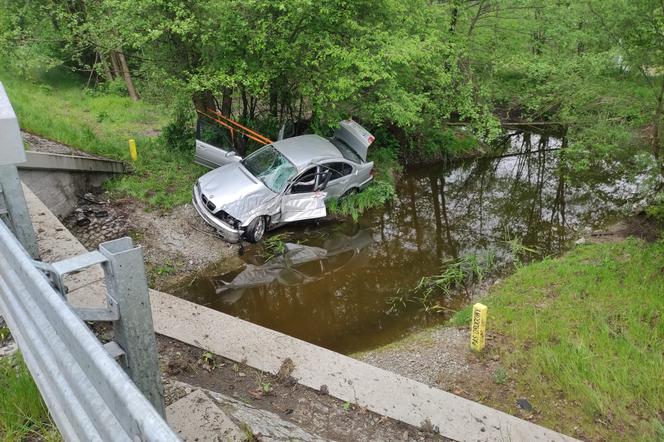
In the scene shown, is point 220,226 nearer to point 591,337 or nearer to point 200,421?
point 200,421

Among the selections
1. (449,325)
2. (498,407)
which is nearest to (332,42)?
(449,325)

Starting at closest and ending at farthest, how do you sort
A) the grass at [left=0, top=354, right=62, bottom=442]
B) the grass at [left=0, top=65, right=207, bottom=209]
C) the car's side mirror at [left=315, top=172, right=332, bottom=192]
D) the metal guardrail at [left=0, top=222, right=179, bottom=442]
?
the metal guardrail at [left=0, top=222, right=179, bottom=442] < the grass at [left=0, top=354, right=62, bottom=442] < the car's side mirror at [left=315, top=172, right=332, bottom=192] < the grass at [left=0, top=65, right=207, bottom=209]

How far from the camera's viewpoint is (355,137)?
12133mm

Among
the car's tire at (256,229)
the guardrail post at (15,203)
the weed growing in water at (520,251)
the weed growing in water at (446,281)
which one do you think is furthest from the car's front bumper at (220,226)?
the weed growing in water at (520,251)

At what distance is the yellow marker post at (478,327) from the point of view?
6.16 meters

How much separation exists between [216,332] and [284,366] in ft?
2.81

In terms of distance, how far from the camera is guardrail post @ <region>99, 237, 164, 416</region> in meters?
2.45

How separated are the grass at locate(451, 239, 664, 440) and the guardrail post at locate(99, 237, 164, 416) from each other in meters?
4.50

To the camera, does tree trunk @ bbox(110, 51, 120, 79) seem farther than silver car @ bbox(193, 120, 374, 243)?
Yes

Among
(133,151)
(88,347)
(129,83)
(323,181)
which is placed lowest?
(323,181)

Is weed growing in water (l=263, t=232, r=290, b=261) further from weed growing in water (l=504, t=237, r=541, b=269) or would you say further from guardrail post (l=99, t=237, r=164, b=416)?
guardrail post (l=99, t=237, r=164, b=416)

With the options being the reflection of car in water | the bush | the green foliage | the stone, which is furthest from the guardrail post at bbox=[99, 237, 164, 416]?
the bush

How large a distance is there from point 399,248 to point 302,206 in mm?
2271

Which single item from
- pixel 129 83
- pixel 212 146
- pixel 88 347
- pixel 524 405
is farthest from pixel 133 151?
pixel 88 347
